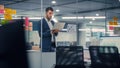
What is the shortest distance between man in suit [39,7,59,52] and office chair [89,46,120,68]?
1.92 feet

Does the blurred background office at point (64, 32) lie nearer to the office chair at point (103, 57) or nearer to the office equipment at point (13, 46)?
the office equipment at point (13, 46)

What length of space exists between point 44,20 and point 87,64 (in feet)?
3.12

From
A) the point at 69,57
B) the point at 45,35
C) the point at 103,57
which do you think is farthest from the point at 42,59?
the point at 103,57

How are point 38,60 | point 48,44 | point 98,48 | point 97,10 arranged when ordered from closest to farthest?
point 98,48 < point 48,44 < point 38,60 < point 97,10

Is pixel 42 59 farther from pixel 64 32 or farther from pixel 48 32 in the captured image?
pixel 64 32

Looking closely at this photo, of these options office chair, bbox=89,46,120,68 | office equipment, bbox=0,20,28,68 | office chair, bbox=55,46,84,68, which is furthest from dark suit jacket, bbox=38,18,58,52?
office equipment, bbox=0,20,28,68

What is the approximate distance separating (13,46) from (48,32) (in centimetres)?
355

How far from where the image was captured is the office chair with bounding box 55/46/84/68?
3.83 m

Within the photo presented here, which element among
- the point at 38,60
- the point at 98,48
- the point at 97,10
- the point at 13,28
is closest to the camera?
the point at 13,28

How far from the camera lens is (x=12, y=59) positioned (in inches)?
18.9

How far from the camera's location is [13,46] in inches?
18.5

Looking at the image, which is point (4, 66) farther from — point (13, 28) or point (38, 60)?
point (38, 60)

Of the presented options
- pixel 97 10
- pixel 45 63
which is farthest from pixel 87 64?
pixel 97 10

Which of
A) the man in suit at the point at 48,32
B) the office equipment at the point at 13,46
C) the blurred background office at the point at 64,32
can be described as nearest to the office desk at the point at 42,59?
the blurred background office at the point at 64,32
